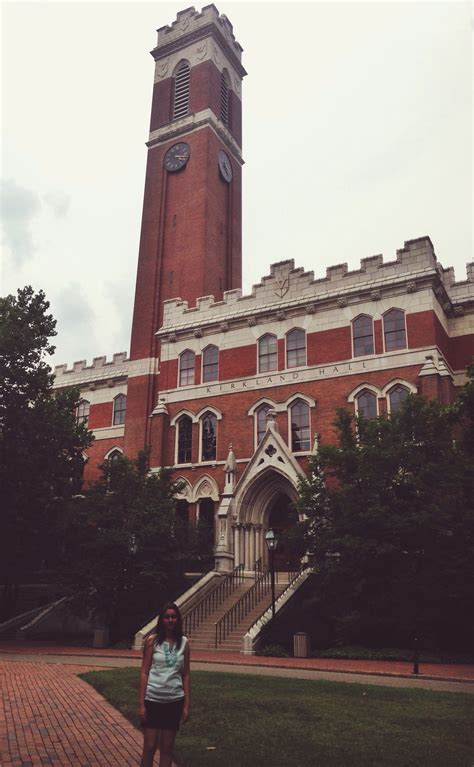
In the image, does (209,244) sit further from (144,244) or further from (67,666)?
(67,666)

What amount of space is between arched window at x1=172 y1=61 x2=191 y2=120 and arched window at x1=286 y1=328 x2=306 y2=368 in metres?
19.8

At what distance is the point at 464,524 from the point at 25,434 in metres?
16.4

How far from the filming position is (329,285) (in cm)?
3002

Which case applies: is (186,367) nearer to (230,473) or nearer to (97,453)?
(230,473)

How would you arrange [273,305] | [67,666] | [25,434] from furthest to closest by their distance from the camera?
[273,305], [25,434], [67,666]

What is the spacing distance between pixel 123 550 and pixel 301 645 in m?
7.89

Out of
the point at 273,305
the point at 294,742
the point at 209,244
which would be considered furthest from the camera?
the point at 209,244

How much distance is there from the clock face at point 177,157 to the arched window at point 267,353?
15339 mm

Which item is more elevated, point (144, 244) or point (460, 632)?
point (144, 244)

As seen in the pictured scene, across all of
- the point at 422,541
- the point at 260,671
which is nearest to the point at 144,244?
the point at 422,541

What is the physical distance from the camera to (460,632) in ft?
62.7

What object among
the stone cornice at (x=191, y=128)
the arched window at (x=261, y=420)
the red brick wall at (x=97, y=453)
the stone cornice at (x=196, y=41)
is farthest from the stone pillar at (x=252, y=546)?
the stone cornice at (x=196, y=41)

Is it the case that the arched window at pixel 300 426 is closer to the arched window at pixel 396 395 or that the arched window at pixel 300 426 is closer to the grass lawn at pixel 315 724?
the arched window at pixel 396 395

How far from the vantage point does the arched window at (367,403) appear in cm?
2731
